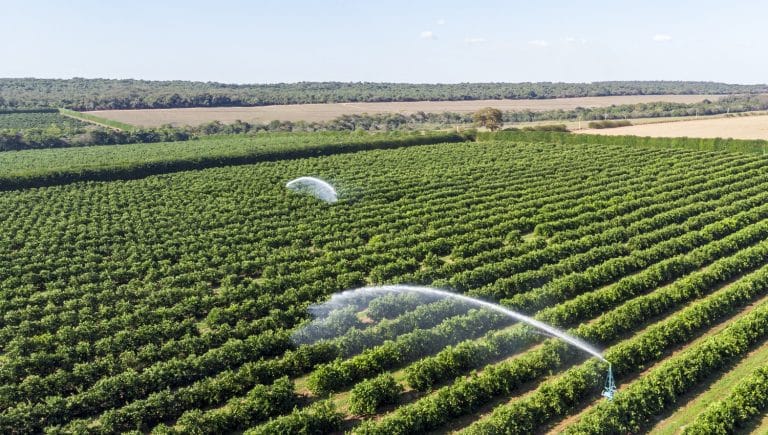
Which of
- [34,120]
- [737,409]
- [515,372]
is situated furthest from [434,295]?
[34,120]

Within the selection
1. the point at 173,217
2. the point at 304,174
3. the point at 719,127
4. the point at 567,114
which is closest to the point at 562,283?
the point at 173,217

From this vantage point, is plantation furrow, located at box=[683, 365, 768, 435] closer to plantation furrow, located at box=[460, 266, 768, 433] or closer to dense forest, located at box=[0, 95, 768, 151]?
plantation furrow, located at box=[460, 266, 768, 433]

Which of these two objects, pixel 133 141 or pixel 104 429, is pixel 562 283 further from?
pixel 133 141

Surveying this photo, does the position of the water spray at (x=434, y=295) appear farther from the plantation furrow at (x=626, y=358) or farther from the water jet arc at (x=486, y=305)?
the plantation furrow at (x=626, y=358)

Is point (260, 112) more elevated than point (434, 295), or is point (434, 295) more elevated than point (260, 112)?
point (260, 112)

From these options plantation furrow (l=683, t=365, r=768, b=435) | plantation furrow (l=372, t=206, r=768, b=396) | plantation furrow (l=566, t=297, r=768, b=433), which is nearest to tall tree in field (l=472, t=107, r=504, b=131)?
plantation furrow (l=372, t=206, r=768, b=396)

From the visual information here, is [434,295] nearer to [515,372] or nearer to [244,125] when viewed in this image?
[515,372]
